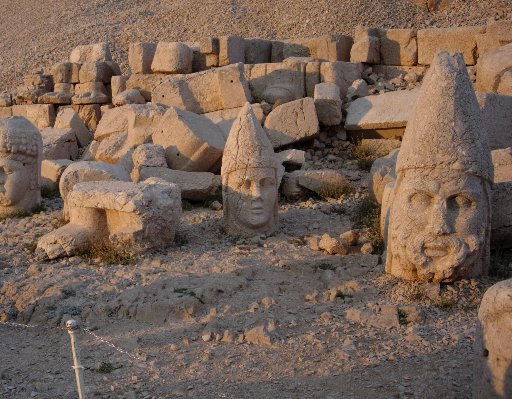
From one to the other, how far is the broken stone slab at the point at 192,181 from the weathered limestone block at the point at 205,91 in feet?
10.6

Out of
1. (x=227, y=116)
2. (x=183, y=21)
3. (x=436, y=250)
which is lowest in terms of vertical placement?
(x=436, y=250)

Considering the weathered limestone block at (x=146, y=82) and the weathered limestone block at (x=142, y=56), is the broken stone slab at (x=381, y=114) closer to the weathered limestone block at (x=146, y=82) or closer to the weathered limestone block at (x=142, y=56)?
the weathered limestone block at (x=146, y=82)

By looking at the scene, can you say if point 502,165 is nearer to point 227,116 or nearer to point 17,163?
point 227,116

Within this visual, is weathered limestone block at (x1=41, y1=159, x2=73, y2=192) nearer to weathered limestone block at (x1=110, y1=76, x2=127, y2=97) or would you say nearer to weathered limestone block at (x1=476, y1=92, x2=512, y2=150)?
weathered limestone block at (x1=110, y1=76, x2=127, y2=97)

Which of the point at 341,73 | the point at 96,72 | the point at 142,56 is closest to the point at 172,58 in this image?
the point at 142,56

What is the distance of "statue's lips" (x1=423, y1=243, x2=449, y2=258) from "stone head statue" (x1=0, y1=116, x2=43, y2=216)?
5.81 meters

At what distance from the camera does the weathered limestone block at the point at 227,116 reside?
11.5 m

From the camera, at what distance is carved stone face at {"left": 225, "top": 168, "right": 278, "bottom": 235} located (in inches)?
298

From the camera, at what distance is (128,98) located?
43.5 feet

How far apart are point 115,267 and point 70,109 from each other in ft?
25.2

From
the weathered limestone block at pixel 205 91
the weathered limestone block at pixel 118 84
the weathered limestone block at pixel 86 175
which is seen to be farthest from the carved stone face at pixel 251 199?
the weathered limestone block at pixel 118 84

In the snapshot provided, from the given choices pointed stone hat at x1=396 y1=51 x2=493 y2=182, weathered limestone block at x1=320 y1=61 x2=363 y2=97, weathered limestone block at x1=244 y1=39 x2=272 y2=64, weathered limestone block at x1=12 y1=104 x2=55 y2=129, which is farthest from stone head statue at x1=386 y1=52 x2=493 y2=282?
weathered limestone block at x1=12 y1=104 x2=55 y2=129

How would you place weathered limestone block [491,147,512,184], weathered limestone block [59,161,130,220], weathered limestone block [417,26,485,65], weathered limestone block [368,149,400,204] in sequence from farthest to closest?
weathered limestone block [417,26,485,65] → weathered limestone block [59,161,130,220] → weathered limestone block [368,149,400,204] → weathered limestone block [491,147,512,184]

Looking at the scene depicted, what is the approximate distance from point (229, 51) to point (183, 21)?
7353 mm
